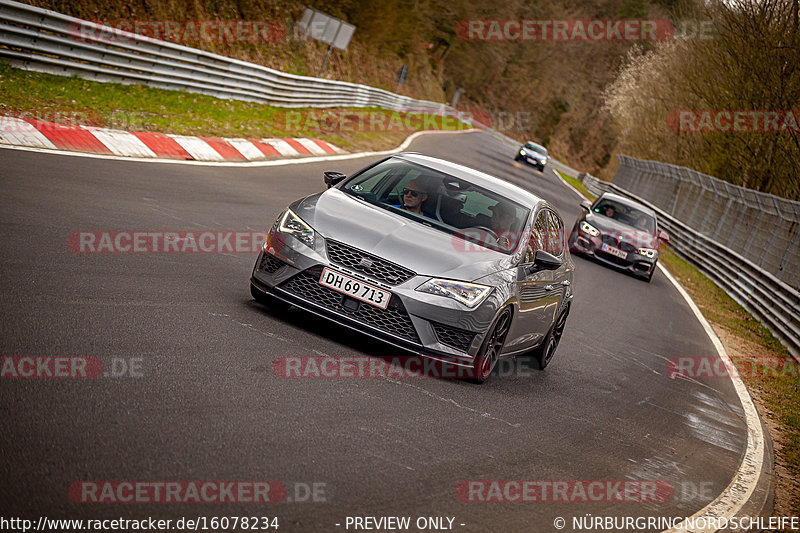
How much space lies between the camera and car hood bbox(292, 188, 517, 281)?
23.1 feet

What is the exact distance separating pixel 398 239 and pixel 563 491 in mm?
2345

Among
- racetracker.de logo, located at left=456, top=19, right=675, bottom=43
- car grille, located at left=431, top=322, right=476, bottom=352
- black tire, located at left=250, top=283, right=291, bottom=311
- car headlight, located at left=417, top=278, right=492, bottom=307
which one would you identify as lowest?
black tire, located at left=250, top=283, right=291, bottom=311

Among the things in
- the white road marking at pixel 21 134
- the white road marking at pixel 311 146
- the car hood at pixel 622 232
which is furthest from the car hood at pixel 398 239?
the white road marking at pixel 311 146

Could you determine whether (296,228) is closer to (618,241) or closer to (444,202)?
(444,202)

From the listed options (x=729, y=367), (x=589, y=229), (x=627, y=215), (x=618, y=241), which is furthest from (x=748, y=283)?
(x=729, y=367)

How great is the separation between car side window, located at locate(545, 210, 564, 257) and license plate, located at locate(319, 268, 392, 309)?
2464 mm

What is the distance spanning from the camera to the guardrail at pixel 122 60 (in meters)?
15.1

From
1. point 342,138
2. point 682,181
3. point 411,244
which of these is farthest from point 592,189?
point 411,244

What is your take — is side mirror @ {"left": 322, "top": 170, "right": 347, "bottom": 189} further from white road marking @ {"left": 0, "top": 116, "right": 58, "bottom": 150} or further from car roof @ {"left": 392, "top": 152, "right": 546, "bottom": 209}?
white road marking @ {"left": 0, "top": 116, "right": 58, "bottom": 150}

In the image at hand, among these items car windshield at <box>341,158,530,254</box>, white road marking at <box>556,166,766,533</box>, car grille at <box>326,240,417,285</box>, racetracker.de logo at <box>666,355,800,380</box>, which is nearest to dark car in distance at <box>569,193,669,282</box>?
racetracker.de logo at <box>666,355,800,380</box>

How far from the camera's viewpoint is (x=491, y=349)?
7.61 meters

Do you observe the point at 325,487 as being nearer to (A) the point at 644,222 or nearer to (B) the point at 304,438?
(B) the point at 304,438

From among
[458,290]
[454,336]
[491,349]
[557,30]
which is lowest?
[491,349]

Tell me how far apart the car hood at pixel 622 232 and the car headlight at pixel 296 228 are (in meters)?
14.2
